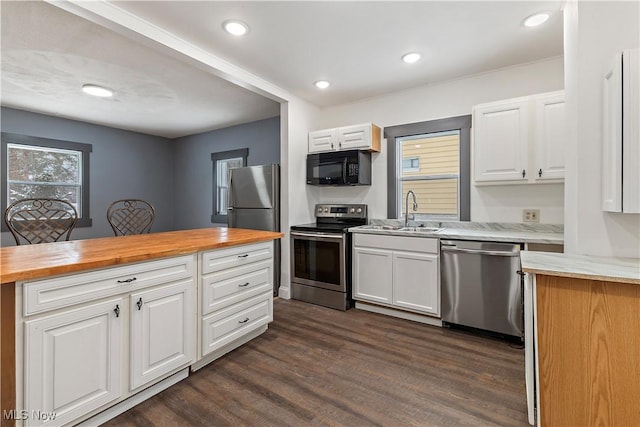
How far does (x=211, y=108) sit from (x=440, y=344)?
4107 millimetres

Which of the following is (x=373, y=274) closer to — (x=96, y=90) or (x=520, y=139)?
(x=520, y=139)

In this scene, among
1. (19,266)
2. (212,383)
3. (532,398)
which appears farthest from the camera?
(212,383)

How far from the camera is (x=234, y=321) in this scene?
89.6 inches

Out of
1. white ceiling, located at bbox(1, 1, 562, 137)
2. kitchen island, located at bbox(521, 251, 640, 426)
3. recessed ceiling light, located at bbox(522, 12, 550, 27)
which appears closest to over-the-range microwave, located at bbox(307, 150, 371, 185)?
white ceiling, located at bbox(1, 1, 562, 137)

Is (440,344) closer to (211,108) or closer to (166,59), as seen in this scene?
(166,59)

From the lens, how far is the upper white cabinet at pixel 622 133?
1.36 m

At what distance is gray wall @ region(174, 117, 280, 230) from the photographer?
15.9 ft

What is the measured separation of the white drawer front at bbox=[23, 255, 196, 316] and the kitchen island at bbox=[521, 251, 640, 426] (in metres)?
1.92

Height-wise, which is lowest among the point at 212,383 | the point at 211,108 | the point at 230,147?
the point at 212,383

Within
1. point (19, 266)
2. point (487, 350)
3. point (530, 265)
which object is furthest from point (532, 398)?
point (19, 266)

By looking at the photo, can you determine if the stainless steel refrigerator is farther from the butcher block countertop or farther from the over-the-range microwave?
the butcher block countertop

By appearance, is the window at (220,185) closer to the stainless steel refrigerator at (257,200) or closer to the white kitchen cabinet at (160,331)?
the stainless steel refrigerator at (257,200)

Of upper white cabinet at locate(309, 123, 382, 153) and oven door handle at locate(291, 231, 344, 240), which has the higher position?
upper white cabinet at locate(309, 123, 382, 153)

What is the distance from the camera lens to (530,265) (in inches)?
53.0
